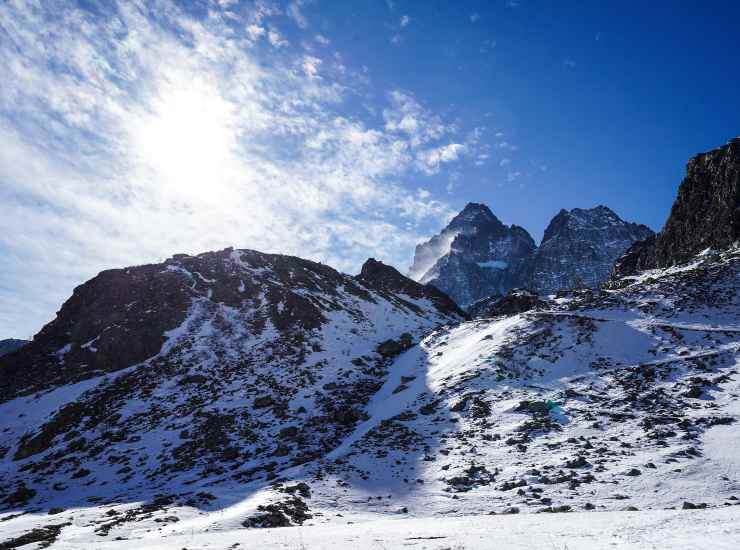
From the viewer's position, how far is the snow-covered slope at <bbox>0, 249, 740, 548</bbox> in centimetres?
1570

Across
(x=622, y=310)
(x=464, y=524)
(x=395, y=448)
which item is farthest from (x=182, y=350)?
(x=622, y=310)

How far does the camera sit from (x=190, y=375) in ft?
129

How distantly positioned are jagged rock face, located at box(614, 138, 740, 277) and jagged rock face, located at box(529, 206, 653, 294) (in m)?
115

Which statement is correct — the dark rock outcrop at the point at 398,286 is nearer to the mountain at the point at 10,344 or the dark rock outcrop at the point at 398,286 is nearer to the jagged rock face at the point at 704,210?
the jagged rock face at the point at 704,210

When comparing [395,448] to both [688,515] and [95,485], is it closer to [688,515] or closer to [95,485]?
[688,515]

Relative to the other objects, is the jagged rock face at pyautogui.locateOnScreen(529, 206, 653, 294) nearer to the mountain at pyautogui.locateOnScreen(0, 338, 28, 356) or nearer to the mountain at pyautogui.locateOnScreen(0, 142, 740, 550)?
the mountain at pyautogui.locateOnScreen(0, 142, 740, 550)

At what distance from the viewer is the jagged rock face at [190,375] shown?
26.9 meters

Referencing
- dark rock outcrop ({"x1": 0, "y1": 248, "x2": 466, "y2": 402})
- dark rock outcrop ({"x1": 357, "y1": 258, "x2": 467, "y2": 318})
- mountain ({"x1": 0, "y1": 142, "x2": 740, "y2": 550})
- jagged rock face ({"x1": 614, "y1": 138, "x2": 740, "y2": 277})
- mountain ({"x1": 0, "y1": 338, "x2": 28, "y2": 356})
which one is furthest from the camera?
mountain ({"x1": 0, "y1": 338, "x2": 28, "y2": 356})

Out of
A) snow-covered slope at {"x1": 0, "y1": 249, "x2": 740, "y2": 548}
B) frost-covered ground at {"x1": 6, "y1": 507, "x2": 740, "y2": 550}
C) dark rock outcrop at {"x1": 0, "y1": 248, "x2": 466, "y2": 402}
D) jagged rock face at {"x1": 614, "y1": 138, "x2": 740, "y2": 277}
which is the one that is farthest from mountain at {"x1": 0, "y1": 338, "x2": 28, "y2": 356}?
jagged rock face at {"x1": 614, "y1": 138, "x2": 740, "y2": 277}

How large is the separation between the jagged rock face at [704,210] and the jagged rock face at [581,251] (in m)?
115

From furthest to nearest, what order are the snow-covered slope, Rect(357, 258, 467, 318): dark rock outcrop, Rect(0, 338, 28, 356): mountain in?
Rect(0, 338, 28, 356): mountain, Rect(357, 258, 467, 318): dark rock outcrop, the snow-covered slope

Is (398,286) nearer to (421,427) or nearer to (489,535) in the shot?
(421,427)

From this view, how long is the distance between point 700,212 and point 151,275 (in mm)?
74692

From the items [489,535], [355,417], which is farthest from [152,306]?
[489,535]
